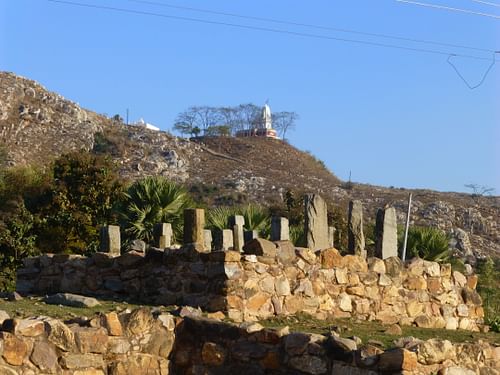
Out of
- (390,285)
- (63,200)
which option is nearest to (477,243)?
(63,200)

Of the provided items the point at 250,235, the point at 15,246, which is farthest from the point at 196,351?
the point at 15,246

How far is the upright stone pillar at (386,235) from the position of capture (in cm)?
1420

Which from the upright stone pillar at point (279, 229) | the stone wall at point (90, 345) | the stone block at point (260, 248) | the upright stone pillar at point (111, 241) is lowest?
the stone wall at point (90, 345)

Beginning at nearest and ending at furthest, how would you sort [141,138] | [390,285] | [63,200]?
[390,285] < [63,200] < [141,138]

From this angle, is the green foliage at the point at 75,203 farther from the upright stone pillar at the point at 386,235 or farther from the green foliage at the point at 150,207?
the upright stone pillar at the point at 386,235

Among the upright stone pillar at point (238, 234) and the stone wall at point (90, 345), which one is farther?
the upright stone pillar at point (238, 234)

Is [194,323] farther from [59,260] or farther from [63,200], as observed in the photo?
[63,200]

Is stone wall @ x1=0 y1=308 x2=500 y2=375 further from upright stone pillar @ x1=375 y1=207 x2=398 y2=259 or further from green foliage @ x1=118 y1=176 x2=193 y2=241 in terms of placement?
green foliage @ x1=118 y1=176 x2=193 y2=241

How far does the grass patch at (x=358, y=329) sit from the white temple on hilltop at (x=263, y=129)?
69.2 meters

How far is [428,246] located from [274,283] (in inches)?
395

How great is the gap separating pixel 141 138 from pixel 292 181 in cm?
1315

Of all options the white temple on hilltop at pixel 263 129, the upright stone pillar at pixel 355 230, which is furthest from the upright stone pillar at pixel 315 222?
the white temple on hilltop at pixel 263 129

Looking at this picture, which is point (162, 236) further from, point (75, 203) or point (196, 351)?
point (75, 203)

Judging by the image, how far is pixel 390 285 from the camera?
13.5 metres
